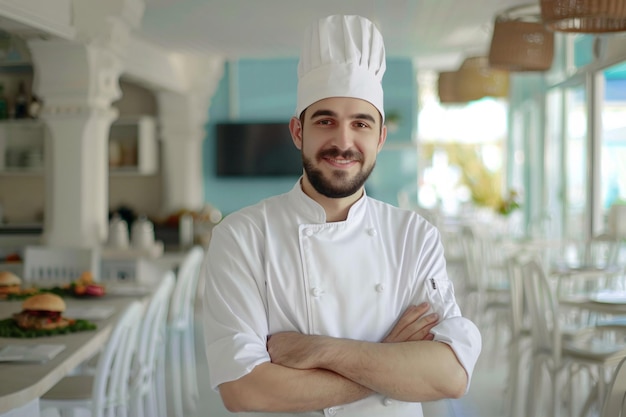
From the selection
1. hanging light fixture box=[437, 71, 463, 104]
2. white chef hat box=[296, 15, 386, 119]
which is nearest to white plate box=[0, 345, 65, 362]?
white chef hat box=[296, 15, 386, 119]

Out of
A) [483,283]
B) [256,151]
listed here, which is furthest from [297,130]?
[256,151]

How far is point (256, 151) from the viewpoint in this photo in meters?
10.2

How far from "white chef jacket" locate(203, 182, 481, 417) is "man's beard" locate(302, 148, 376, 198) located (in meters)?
0.08

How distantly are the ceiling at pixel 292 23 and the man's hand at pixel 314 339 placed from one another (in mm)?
4349

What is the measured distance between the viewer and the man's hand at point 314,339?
1594 mm

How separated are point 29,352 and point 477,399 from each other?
113 inches

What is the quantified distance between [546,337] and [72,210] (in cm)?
331

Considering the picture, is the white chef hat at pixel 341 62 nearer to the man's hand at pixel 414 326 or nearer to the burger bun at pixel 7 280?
the man's hand at pixel 414 326

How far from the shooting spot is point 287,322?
1697mm

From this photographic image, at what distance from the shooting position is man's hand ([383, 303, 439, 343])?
168 cm

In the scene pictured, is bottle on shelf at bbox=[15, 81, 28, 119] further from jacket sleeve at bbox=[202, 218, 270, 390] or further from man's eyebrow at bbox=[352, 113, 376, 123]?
man's eyebrow at bbox=[352, 113, 376, 123]

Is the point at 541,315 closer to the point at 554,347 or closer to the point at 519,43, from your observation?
the point at 554,347

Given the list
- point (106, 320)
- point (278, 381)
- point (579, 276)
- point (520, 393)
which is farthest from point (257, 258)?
point (579, 276)

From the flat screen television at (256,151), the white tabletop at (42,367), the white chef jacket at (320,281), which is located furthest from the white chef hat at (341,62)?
the flat screen television at (256,151)
